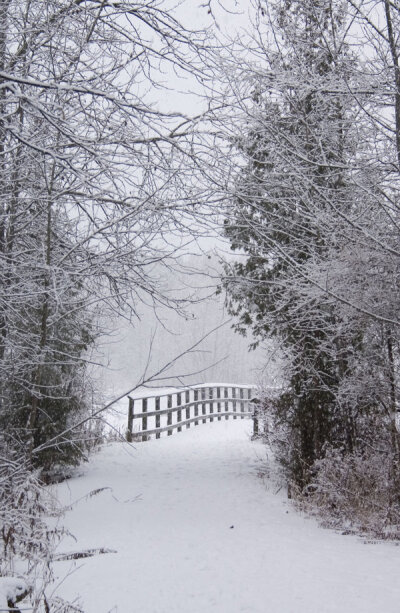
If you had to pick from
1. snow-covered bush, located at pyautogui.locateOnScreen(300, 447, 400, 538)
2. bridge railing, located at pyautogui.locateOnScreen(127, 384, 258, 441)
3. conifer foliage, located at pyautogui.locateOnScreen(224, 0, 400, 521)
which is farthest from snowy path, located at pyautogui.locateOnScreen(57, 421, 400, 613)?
bridge railing, located at pyautogui.locateOnScreen(127, 384, 258, 441)

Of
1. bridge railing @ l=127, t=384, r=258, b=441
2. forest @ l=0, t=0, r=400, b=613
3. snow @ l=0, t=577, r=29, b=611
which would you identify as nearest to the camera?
snow @ l=0, t=577, r=29, b=611

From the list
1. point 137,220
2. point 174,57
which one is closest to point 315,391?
point 137,220

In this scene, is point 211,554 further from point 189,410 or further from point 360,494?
point 189,410

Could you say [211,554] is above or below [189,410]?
below

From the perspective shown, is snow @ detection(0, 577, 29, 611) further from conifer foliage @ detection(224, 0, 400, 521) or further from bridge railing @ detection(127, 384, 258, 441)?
bridge railing @ detection(127, 384, 258, 441)

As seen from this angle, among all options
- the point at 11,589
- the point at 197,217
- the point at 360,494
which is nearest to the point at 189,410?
the point at 360,494

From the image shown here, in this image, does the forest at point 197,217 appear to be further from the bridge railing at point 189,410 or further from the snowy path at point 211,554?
the bridge railing at point 189,410

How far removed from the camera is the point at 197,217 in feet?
16.0

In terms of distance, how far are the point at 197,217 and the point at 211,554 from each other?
136 inches

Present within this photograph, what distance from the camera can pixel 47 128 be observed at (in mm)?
4520

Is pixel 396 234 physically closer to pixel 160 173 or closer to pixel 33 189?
pixel 160 173

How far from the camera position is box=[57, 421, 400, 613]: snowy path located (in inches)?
173

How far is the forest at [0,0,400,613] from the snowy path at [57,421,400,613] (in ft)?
1.81

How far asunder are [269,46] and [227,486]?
23.4 ft
